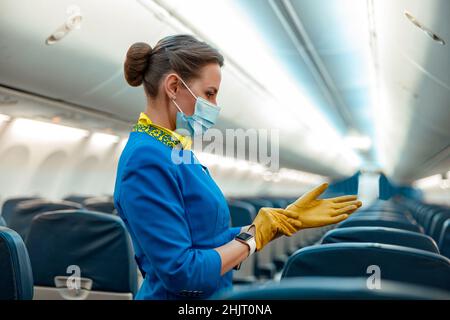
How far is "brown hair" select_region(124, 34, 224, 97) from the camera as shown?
1730 millimetres

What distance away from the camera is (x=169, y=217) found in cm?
153

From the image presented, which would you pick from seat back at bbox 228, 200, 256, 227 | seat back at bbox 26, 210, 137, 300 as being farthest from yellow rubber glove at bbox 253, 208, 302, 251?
seat back at bbox 228, 200, 256, 227

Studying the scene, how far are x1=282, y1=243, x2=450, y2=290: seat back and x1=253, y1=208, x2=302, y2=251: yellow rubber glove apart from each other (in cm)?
11

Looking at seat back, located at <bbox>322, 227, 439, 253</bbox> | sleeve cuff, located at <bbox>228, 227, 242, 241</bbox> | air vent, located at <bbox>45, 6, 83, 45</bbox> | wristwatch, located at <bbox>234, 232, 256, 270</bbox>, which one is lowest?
wristwatch, located at <bbox>234, 232, 256, 270</bbox>

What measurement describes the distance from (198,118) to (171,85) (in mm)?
184

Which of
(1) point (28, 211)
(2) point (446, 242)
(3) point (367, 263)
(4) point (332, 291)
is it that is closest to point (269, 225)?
(3) point (367, 263)

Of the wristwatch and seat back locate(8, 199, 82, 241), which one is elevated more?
seat back locate(8, 199, 82, 241)

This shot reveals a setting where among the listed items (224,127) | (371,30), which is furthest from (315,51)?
(224,127)

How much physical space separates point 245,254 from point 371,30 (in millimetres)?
3450

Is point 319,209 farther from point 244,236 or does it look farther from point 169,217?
point 169,217
